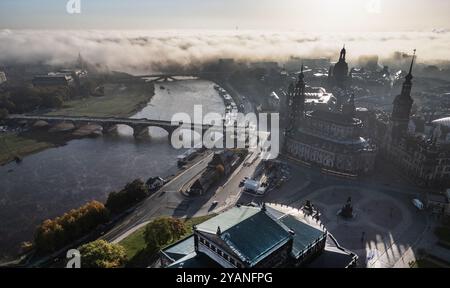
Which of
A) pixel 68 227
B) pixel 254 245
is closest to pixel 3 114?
pixel 68 227

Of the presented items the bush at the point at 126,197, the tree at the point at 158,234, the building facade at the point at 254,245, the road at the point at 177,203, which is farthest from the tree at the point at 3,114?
the building facade at the point at 254,245

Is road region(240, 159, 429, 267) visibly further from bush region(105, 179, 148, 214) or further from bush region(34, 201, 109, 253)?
bush region(34, 201, 109, 253)

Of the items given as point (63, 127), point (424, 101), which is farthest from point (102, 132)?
point (424, 101)

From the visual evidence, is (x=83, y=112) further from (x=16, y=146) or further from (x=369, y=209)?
(x=369, y=209)
